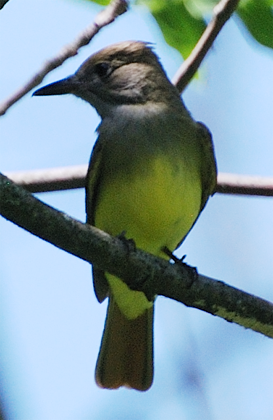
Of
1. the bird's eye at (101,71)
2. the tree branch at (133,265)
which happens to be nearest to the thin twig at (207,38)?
the bird's eye at (101,71)

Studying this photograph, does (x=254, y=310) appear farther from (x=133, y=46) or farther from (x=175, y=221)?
(x=133, y=46)

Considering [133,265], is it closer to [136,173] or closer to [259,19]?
[136,173]

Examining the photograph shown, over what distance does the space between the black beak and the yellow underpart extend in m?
0.97

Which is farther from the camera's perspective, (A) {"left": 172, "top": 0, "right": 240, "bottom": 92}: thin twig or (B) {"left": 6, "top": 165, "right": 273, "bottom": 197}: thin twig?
(B) {"left": 6, "top": 165, "right": 273, "bottom": 197}: thin twig

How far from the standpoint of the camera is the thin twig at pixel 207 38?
165 inches

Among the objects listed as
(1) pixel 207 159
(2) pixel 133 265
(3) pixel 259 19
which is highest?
(3) pixel 259 19

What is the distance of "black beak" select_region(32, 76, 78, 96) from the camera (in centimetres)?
535

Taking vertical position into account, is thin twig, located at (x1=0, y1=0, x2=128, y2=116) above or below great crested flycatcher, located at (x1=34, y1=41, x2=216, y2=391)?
above

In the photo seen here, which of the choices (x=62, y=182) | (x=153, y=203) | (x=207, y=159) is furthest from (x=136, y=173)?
(x=207, y=159)

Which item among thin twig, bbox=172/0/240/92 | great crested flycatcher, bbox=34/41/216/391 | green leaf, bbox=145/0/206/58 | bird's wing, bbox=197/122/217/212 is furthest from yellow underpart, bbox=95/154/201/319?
Result: green leaf, bbox=145/0/206/58

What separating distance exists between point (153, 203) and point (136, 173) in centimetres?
23

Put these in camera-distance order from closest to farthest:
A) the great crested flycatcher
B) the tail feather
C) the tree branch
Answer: the tree branch < the great crested flycatcher < the tail feather

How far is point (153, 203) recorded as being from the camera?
14.9 ft

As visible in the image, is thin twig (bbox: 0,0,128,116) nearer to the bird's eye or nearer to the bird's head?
the bird's head
